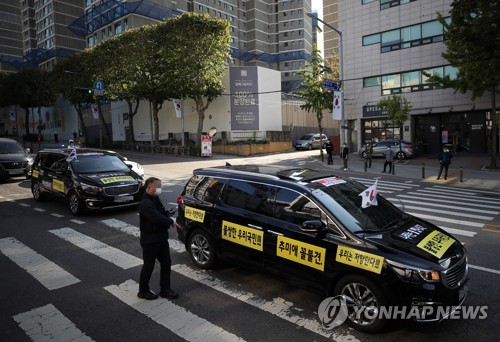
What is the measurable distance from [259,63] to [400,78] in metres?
62.8

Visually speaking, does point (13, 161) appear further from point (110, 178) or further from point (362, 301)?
point (362, 301)

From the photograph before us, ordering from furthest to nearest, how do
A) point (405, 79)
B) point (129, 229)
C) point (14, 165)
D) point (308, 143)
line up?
point (308, 143) < point (405, 79) < point (14, 165) < point (129, 229)

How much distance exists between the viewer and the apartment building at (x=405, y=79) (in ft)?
94.7

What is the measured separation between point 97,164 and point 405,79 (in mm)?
27109

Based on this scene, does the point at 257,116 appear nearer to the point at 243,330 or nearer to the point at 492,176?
the point at 492,176

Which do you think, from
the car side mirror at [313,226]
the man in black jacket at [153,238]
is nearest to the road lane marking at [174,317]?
the man in black jacket at [153,238]

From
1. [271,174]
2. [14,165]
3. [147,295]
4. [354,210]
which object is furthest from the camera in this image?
[14,165]

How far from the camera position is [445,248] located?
181 inches

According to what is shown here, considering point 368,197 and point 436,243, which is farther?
point 368,197

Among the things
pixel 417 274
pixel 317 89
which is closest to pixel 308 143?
pixel 317 89

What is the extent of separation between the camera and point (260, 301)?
5176 mm

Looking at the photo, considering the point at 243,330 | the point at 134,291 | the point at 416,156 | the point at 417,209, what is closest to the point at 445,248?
the point at 243,330

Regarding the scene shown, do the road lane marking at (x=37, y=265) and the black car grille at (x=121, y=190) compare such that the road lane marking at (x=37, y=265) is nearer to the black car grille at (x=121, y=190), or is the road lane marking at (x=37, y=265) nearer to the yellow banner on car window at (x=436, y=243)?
the black car grille at (x=121, y=190)

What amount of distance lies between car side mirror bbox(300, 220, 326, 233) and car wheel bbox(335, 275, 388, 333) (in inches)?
25.5
